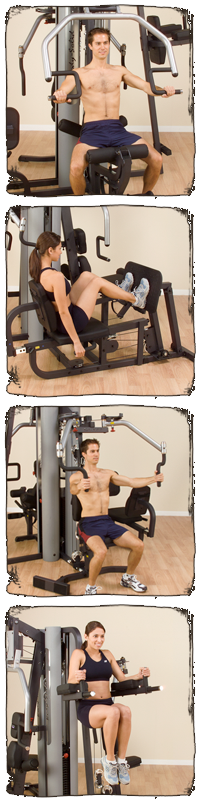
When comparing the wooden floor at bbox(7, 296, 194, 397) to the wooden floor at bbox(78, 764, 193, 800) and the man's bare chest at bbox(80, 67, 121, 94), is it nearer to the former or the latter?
the man's bare chest at bbox(80, 67, 121, 94)

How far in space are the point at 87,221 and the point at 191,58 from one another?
1.44 m

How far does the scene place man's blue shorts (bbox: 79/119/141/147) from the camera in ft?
16.3

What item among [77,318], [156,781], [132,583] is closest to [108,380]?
[77,318]

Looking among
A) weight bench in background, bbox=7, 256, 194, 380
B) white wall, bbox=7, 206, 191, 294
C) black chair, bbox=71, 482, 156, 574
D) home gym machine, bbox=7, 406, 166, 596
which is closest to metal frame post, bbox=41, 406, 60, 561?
home gym machine, bbox=7, 406, 166, 596

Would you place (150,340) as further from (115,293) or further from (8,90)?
(8,90)

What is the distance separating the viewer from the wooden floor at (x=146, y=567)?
518cm

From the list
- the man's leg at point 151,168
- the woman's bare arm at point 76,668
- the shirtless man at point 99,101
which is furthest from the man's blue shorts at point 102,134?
the woman's bare arm at point 76,668

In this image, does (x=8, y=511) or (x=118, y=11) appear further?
(x=8, y=511)

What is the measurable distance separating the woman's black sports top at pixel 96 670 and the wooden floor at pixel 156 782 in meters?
0.43

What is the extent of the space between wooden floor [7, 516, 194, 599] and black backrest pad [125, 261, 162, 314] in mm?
1022

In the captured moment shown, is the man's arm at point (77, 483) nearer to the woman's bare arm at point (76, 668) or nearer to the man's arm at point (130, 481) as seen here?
the man's arm at point (130, 481)

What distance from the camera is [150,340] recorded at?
5391 mm

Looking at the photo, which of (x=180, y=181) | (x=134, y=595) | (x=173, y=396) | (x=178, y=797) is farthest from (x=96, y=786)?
(x=180, y=181)

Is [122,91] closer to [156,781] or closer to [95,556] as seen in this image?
[95,556]
